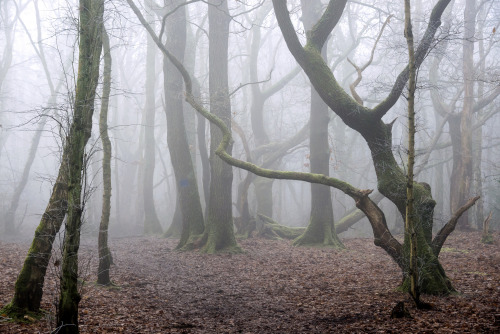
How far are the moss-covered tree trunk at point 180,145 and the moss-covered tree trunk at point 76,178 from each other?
341 inches

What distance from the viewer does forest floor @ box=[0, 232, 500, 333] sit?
5.49 meters

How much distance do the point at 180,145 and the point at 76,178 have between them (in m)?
9.78

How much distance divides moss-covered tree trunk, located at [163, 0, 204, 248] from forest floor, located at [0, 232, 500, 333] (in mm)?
1149

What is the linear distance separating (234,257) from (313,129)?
17.6 ft

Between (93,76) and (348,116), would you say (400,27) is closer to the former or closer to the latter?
(348,116)

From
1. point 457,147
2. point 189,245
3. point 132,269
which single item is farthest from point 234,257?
point 457,147

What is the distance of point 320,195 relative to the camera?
45.3ft

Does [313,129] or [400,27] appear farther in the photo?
[400,27]

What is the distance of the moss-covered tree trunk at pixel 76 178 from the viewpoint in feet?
14.0

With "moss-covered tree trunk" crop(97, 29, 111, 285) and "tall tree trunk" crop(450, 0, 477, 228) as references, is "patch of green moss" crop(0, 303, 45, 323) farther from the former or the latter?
"tall tree trunk" crop(450, 0, 477, 228)

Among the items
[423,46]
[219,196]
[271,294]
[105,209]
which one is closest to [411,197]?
[423,46]

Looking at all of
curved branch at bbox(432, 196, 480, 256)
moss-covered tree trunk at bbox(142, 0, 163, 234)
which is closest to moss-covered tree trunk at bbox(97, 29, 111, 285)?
curved branch at bbox(432, 196, 480, 256)

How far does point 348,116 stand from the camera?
7.62 meters

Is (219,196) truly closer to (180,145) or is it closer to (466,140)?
(180,145)
